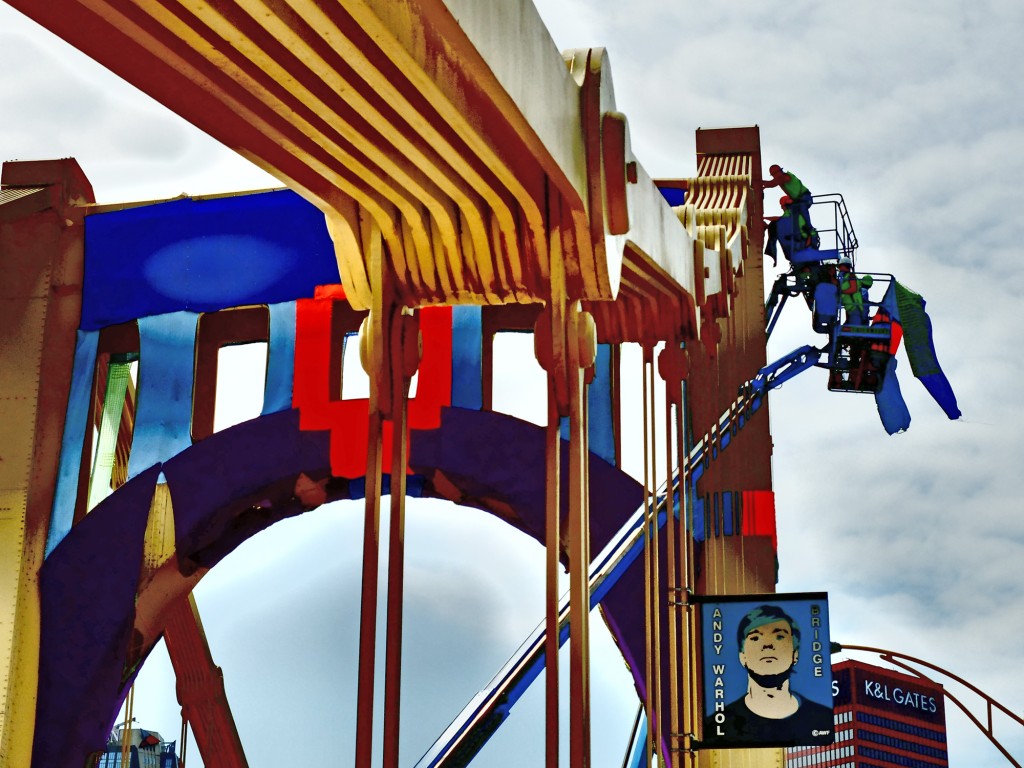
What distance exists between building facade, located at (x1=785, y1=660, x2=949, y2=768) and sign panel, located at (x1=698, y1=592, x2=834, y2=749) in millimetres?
61197

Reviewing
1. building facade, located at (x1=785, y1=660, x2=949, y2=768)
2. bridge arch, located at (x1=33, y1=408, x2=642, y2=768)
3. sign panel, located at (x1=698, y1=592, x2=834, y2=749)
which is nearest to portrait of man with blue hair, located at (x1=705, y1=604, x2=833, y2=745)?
sign panel, located at (x1=698, y1=592, x2=834, y2=749)

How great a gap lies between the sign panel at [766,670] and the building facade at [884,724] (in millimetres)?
61197

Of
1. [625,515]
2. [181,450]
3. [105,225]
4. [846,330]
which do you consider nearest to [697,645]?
[625,515]

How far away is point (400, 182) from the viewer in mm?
2947

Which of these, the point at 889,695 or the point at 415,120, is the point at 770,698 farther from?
the point at 889,695

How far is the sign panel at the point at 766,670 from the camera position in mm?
7258

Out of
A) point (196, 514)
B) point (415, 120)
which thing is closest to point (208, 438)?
point (196, 514)

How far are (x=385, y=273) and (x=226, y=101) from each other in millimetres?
771

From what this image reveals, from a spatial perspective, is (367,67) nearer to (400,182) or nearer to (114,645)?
(400,182)

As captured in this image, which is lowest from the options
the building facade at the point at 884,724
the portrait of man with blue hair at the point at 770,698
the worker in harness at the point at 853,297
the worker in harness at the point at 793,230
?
the portrait of man with blue hair at the point at 770,698

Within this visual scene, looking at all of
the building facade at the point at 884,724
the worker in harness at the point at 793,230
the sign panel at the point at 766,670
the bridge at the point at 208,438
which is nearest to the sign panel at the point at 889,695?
the building facade at the point at 884,724

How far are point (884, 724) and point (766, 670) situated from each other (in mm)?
68087

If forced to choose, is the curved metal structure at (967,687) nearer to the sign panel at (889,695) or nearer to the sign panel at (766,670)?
the sign panel at (766,670)

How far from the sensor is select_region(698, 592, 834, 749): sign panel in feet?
23.8
